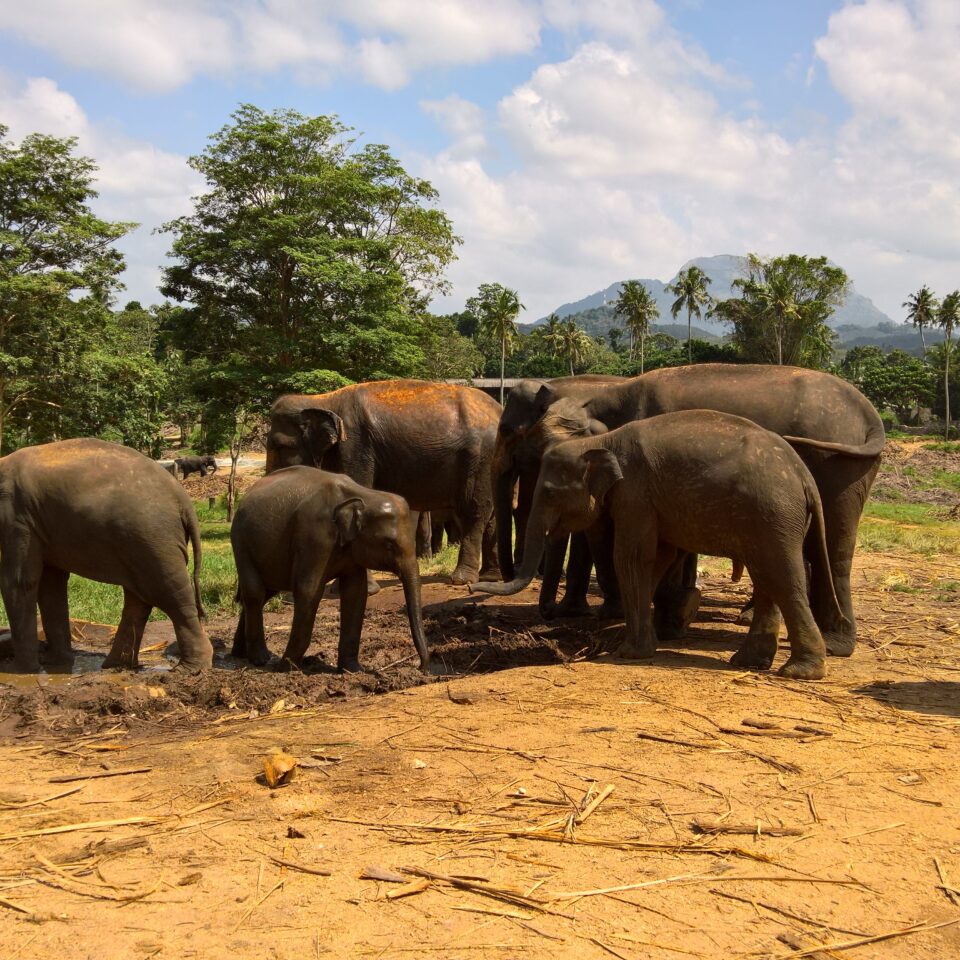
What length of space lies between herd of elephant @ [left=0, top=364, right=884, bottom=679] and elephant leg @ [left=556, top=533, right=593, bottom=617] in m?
0.69

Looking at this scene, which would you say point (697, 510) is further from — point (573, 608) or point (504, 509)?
point (504, 509)

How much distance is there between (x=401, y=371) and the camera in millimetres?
27219

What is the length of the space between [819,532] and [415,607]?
3241mm

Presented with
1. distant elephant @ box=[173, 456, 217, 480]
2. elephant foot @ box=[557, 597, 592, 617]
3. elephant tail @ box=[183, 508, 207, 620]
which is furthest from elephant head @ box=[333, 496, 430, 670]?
distant elephant @ box=[173, 456, 217, 480]

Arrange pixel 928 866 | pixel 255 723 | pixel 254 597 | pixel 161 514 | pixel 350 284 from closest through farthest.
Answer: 1. pixel 928 866
2. pixel 255 723
3. pixel 161 514
4. pixel 254 597
5. pixel 350 284

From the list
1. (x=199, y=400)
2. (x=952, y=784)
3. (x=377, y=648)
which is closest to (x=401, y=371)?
(x=199, y=400)

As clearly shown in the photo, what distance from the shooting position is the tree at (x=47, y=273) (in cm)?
2319

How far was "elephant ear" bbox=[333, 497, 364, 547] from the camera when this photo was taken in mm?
7785

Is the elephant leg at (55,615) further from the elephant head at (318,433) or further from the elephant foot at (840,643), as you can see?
the elephant foot at (840,643)

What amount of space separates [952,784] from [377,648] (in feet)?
17.8

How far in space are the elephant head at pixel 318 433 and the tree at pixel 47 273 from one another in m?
13.3

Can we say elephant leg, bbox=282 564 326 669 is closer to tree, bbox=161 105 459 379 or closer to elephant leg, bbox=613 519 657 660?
elephant leg, bbox=613 519 657 660

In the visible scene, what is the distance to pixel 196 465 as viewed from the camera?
4231 cm

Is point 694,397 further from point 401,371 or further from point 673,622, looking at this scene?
point 401,371
